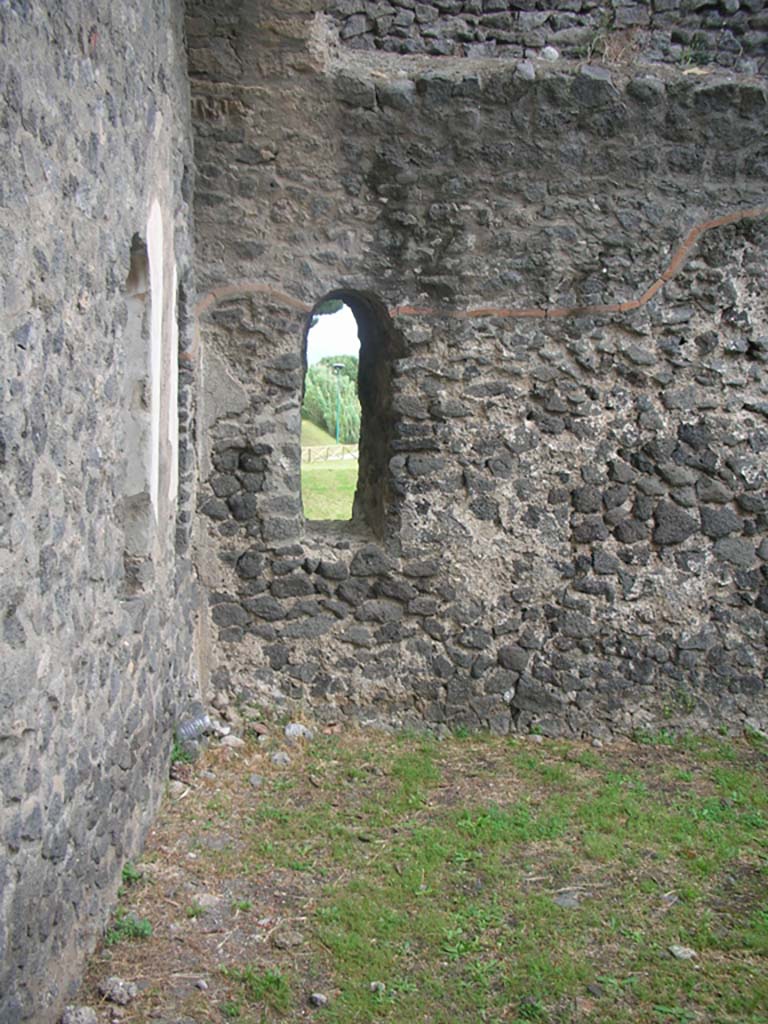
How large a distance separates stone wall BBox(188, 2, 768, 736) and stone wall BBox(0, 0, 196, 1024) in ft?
3.06

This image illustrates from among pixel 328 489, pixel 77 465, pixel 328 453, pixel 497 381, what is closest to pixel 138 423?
pixel 77 465

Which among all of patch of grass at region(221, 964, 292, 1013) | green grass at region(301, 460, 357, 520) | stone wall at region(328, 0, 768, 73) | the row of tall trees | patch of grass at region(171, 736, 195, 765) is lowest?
patch of grass at region(221, 964, 292, 1013)

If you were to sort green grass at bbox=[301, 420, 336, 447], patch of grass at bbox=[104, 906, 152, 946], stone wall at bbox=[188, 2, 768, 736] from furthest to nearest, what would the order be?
green grass at bbox=[301, 420, 336, 447] < stone wall at bbox=[188, 2, 768, 736] < patch of grass at bbox=[104, 906, 152, 946]

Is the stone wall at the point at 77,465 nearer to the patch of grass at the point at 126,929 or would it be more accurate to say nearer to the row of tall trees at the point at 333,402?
the patch of grass at the point at 126,929

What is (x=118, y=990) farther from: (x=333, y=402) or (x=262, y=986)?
(x=333, y=402)

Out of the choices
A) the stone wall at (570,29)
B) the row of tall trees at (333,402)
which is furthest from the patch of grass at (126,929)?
the row of tall trees at (333,402)

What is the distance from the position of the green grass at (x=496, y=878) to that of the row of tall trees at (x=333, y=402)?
21.1 m

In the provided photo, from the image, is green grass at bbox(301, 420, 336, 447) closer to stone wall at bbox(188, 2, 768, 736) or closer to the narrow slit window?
the narrow slit window

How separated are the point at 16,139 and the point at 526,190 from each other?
3485mm

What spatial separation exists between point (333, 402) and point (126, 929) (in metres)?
24.6

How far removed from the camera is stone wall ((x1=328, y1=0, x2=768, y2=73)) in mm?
5758

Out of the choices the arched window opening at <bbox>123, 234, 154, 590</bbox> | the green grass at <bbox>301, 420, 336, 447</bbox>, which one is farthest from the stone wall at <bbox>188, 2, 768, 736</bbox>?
the green grass at <bbox>301, 420, 336, 447</bbox>

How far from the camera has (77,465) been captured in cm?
282

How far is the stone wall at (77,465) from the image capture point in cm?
231
